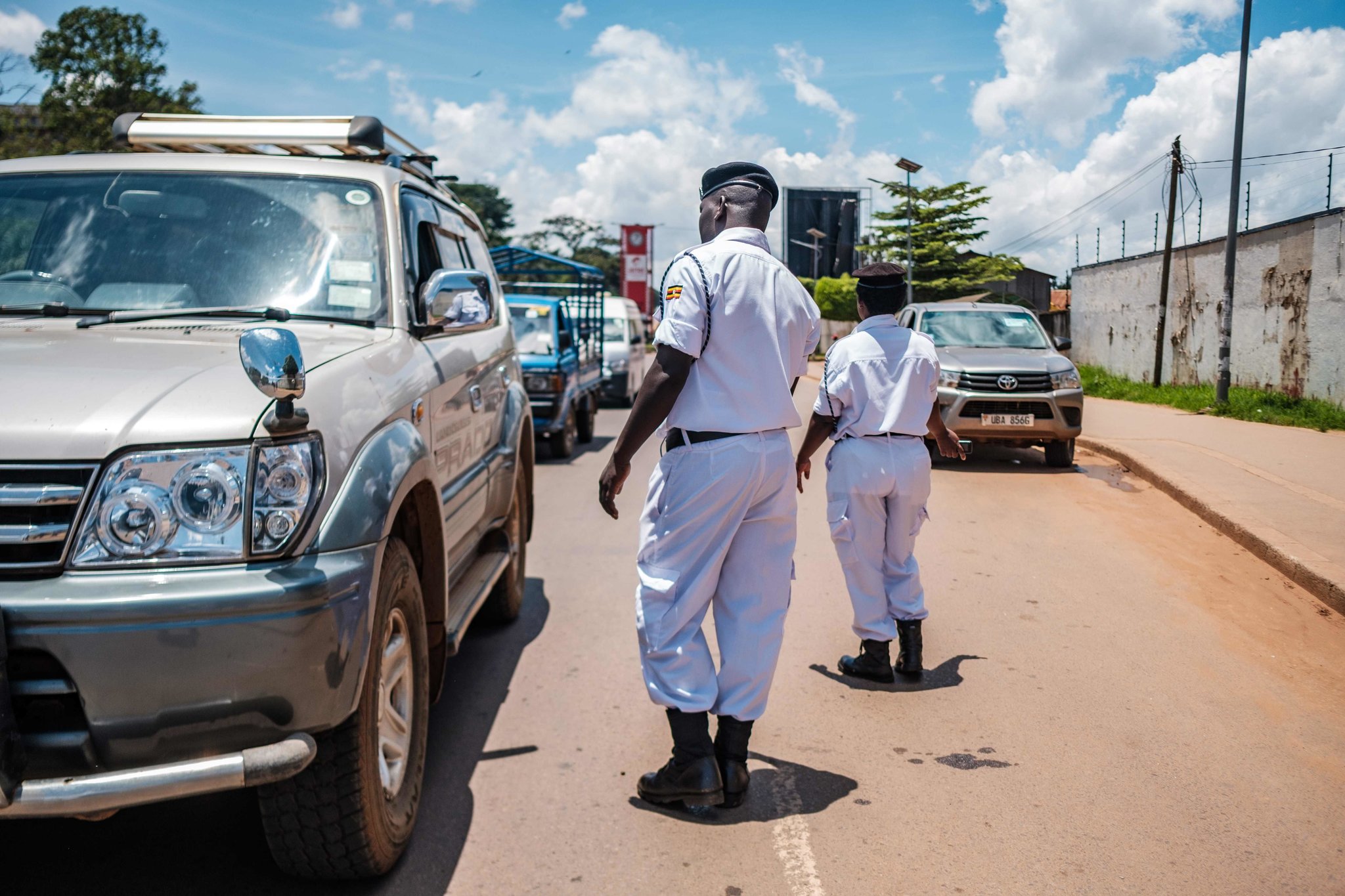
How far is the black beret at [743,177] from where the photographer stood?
382 centimetres

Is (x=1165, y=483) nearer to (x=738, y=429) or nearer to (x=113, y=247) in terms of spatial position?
(x=738, y=429)

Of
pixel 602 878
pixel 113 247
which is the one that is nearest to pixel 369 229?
pixel 113 247

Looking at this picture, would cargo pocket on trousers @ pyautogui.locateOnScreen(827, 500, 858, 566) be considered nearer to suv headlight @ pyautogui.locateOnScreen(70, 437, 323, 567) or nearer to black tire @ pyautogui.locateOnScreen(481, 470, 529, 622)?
black tire @ pyautogui.locateOnScreen(481, 470, 529, 622)

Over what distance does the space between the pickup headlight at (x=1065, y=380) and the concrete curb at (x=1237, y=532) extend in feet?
3.45

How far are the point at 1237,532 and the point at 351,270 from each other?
687 centimetres

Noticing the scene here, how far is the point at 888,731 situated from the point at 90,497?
3.06 meters

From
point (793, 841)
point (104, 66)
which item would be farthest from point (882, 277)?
point (104, 66)

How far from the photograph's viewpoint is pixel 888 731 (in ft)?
14.4

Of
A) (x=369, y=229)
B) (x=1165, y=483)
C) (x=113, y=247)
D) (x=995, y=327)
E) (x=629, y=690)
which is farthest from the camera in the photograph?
(x=995, y=327)

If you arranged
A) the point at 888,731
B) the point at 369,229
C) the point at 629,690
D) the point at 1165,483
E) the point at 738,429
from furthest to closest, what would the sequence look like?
the point at 1165,483 < the point at 629,690 < the point at 888,731 < the point at 369,229 < the point at 738,429

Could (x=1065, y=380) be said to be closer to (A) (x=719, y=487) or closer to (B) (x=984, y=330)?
(B) (x=984, y=330)

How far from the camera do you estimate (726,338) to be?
3.57 metres

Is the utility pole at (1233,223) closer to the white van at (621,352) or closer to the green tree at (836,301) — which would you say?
the white van at (621,352)

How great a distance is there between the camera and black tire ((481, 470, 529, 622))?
5.56 m
